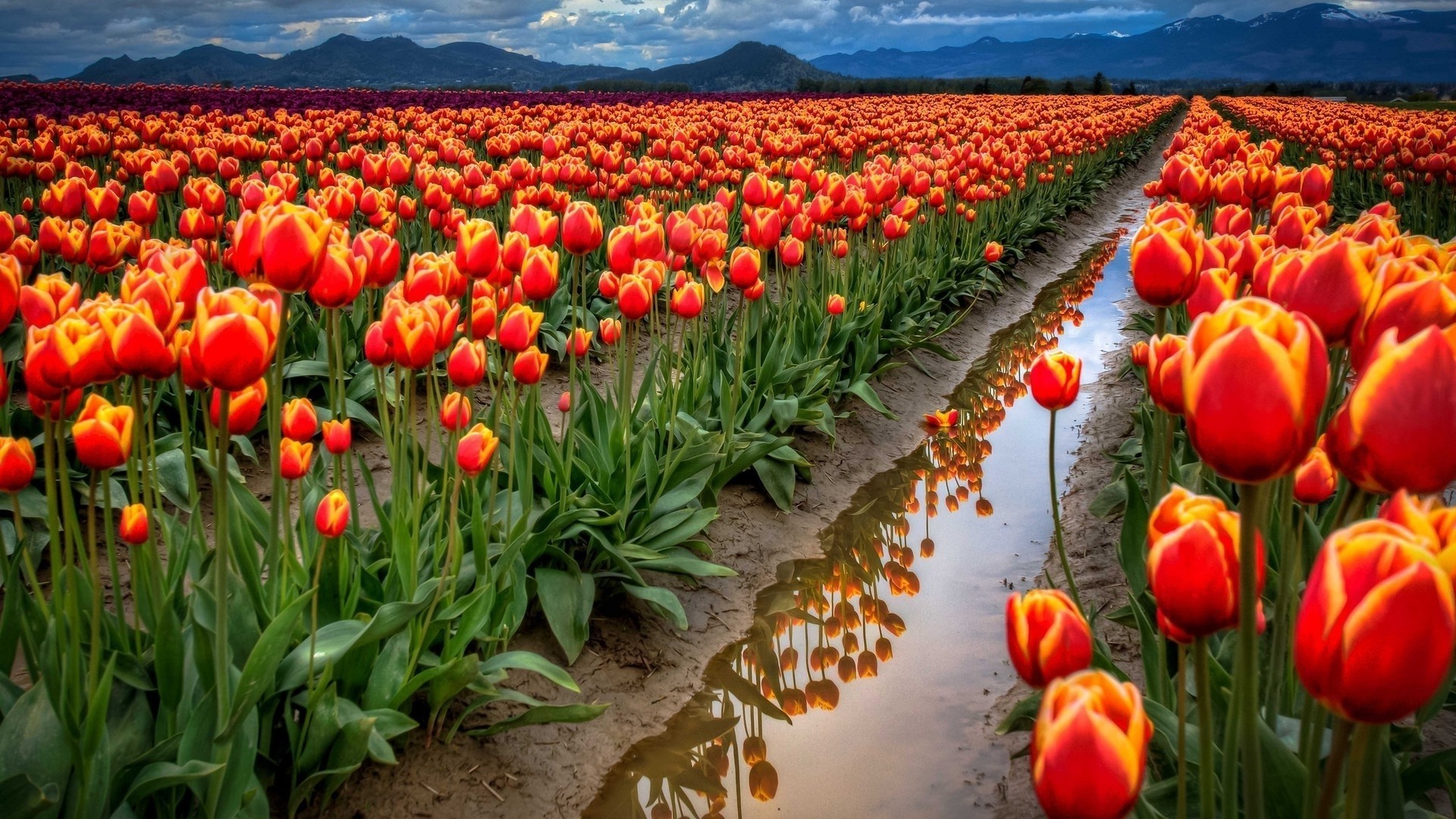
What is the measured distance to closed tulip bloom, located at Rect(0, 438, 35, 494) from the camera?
2.05 meters

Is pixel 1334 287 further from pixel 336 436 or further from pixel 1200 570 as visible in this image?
pixel 336 436

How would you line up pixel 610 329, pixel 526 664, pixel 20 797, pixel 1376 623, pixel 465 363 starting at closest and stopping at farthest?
pixel 1376 623, pixel 20 797, pixel 465 363, pixel 526 664, pixel 610 329

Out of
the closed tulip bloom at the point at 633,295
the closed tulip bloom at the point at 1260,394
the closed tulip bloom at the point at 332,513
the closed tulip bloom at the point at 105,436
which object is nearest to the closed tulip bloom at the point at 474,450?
the closed tulip bloom at the point at 332,513

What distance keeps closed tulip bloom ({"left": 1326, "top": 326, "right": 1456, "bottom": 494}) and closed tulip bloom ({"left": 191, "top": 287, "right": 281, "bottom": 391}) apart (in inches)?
67.5

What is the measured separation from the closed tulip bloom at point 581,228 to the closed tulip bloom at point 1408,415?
2730 mm

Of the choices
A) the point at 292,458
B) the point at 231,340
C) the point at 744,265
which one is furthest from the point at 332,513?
the point at 744,265

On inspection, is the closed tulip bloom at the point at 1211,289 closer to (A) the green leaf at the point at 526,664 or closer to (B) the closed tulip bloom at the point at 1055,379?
(B) the closed tulip bloom at the point at 1055,379

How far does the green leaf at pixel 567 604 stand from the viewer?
361cm

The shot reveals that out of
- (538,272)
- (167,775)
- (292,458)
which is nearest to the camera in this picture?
(167,775)

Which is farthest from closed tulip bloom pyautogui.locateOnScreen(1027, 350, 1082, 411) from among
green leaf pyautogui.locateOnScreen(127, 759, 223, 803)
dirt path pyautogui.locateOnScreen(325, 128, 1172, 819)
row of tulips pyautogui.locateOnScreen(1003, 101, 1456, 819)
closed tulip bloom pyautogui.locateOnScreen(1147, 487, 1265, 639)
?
green leaf pyautogui.locateOnScreen(127, 759, 223, 803)

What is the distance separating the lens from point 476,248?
310 cm

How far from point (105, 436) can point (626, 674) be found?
6.96ft

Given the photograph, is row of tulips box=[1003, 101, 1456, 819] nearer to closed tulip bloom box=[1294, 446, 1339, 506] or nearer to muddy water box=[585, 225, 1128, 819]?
closed tulip bloom box=[1294, 446, 1339, 506]

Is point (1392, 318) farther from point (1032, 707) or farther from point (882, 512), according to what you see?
point (882, 512)
